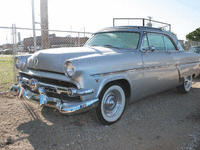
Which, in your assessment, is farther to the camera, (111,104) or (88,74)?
(111,104)

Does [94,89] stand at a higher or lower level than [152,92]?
higher

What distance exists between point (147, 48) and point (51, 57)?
1881 millimetres

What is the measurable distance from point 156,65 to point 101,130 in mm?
1728

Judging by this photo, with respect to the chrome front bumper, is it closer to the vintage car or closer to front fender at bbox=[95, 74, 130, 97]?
the vintage car

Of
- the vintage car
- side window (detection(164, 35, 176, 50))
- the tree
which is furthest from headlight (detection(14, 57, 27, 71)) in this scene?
the tree

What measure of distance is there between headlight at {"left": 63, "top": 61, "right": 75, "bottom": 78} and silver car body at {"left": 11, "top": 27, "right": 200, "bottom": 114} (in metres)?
0.05

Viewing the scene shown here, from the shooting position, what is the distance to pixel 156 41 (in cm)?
401

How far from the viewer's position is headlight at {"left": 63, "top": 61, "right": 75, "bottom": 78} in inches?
96.1

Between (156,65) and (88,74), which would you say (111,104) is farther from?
(156,65)

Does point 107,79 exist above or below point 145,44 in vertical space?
below

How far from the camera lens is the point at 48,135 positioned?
2.69 metres

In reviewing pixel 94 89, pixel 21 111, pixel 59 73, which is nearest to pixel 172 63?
pixel 94 89

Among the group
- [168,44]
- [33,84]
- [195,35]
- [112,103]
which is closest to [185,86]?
[168,44]

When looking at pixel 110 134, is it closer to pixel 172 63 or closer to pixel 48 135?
pixel 48 135
